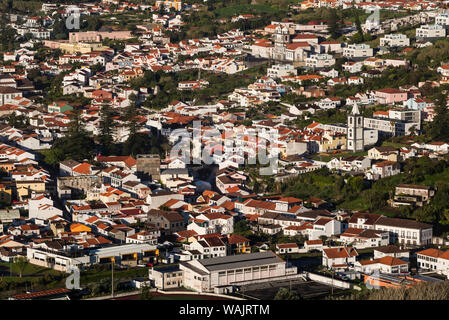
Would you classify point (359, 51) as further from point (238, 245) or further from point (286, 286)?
point (286, 286)

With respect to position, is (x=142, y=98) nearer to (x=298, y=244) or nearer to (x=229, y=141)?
(x=229, y=141)

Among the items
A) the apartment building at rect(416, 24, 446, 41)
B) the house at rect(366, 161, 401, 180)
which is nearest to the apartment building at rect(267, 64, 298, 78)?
the apartment building at rect(416, 24, 446, 41)

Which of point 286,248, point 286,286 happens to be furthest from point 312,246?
point 286,286

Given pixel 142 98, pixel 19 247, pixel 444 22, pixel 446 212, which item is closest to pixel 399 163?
pixel 446 212

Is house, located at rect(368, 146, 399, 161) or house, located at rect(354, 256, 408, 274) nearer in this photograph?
house, located at rect(354, 256, 408, 274)

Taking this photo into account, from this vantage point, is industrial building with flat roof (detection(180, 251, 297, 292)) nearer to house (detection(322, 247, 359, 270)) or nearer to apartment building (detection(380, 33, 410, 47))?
house (detection(322, 247, 359, 270))

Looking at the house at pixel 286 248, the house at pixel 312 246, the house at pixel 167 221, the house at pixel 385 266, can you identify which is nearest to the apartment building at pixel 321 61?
the house at pixel 167 221
